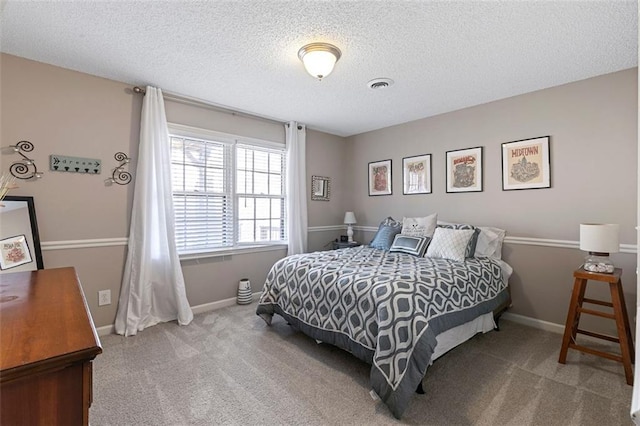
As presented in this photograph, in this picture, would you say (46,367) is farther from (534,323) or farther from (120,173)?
(534,323)

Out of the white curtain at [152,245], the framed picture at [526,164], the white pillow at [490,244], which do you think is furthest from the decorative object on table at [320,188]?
the framed picture at [526,164]

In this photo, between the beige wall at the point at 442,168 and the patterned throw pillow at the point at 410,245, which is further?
the patterned throw pillow at the point at 410,245

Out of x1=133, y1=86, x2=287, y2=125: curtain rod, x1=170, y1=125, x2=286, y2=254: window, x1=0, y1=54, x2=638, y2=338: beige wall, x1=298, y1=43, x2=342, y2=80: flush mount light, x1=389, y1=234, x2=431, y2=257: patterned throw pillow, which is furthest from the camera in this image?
x1=170, y1=125, x2=286, y2=254: window

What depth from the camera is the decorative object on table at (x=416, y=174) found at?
13.0 ft

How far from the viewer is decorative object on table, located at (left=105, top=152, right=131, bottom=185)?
288 cm

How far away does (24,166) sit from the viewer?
2459 millimetres

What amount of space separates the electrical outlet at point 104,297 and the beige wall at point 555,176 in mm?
3671

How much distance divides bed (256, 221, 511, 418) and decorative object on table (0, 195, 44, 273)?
6.22ft

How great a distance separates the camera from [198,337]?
2.79 metres

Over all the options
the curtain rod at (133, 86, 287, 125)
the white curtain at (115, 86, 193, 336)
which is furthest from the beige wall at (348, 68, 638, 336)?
the white curtain at (115, 86, 193, 336)

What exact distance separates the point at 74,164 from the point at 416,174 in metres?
3.75

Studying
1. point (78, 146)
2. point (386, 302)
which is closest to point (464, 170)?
point (386, 302)

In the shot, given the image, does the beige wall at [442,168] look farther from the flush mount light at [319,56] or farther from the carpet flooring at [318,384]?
the flush mount light at [319,56]

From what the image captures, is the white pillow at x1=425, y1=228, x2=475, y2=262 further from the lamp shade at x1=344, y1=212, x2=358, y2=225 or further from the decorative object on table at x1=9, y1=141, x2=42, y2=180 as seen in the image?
the decorative object on table at x1=9, y1=141, x2=42, y2=180
